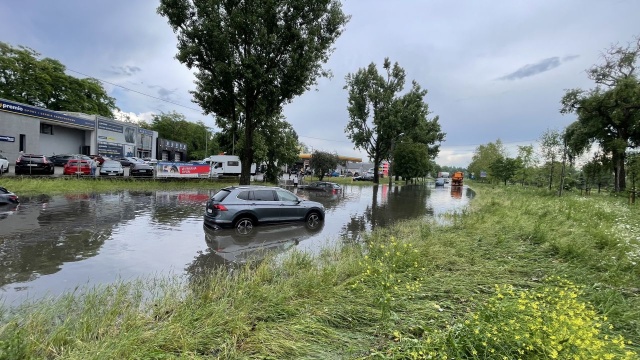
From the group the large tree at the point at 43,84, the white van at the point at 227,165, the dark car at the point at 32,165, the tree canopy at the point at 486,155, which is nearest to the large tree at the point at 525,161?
the tree canopy at the point at 486,155

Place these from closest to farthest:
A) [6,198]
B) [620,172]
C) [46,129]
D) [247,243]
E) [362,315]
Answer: [362,315] < [247,243] < [6,198] < [620,172] < [46,129]

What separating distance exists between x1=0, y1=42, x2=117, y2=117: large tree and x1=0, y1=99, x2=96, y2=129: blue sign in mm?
11324

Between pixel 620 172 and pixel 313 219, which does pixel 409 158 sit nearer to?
pixel 620 172

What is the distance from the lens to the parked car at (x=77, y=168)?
23000 mm

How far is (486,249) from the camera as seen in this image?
7.24 meters

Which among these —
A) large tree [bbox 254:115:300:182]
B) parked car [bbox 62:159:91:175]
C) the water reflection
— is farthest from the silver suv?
large tree [bbox 254:115:300:182]

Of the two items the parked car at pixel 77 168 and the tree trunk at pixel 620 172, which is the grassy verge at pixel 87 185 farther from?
the tree trunk at pixel 620 172

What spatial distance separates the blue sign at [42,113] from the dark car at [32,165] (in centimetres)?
1431

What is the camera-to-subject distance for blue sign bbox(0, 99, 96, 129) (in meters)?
30.5

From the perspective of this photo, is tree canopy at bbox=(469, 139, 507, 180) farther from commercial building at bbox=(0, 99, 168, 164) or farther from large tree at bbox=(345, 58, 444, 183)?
commercial building at bbox=(0, 99, 168, 164)

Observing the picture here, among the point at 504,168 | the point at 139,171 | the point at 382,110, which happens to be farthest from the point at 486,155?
the point at 139,171

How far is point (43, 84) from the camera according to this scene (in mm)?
43781

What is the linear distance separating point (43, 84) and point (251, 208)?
52.1m

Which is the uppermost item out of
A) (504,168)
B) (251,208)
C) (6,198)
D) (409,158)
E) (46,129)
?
(46,129)
